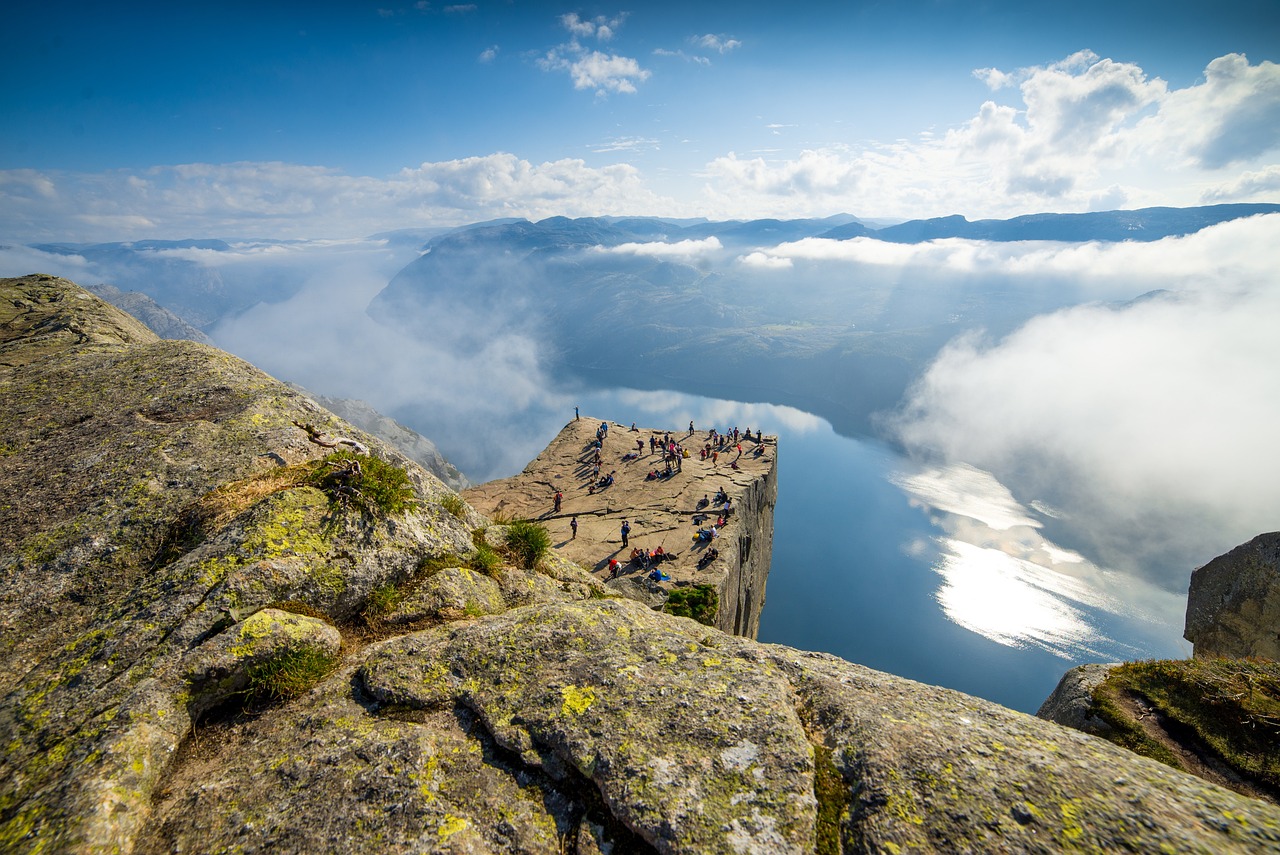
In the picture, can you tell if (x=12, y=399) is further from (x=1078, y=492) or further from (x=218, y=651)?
(x=1078, y=492)

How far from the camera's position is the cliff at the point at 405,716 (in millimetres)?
4668

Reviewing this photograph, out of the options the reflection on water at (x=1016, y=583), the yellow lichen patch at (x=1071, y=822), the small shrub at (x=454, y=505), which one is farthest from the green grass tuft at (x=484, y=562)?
the reflection on water at (x=1016, y=583)

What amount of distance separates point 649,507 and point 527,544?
25205mm

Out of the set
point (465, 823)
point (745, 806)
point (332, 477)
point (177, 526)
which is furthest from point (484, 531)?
point (745, 806)

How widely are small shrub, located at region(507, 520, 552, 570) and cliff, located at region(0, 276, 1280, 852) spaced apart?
1.23 metres

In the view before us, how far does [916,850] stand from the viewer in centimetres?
459

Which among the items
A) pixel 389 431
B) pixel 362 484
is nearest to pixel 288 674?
pixel 362 484

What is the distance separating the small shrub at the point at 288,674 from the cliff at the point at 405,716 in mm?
26

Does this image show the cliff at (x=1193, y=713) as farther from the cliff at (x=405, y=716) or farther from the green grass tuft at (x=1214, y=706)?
the cliff at (x=405, y=716)

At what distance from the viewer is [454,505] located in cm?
1047

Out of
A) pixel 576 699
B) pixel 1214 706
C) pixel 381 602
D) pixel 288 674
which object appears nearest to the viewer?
pixel 288 674

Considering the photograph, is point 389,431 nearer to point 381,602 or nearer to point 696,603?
point 696,603

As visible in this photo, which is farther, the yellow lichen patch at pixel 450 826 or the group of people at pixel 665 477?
the group of people at pixel 665 477

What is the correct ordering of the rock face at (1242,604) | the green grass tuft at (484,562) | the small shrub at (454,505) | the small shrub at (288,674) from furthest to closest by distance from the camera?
the rock face at (1242,604), the small shrub at (454,505), the green grass tuft at (484,562), the small shrub at (288,674)
